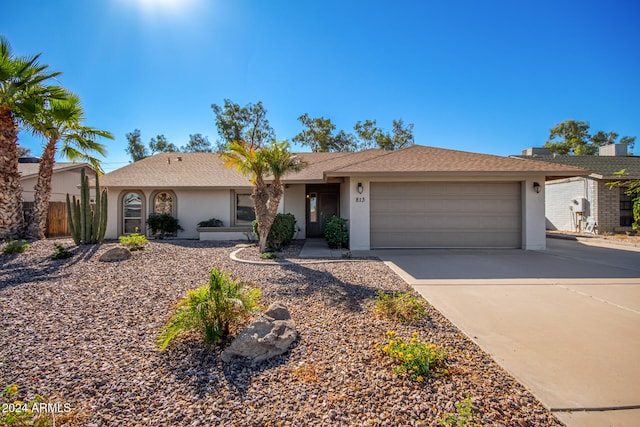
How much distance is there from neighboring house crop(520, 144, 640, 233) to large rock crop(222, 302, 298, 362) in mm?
→ 14862

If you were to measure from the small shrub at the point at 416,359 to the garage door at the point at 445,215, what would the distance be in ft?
24.3

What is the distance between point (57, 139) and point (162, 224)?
4851 mm

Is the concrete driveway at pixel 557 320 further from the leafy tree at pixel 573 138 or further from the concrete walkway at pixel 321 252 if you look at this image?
the leafy tree at pixel 573 138

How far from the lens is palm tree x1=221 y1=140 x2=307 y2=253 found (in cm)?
845

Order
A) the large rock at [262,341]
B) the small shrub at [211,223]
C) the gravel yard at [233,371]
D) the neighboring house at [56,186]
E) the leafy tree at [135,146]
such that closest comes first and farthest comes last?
the gravel yard at [233,371] → the large rock at [262,341] → the small shrub at [211,223] → the neighboring house at [56,186] → the leafy tree at [135,146]

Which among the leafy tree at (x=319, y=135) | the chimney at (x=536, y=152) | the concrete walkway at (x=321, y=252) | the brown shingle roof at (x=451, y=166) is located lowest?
the concrete walkway at (x=321, y=252)

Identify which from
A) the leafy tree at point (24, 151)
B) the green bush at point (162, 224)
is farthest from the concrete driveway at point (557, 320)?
the leafy tree at point (24, 151)

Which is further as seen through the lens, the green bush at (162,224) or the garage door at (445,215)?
the green bush at (162,224)

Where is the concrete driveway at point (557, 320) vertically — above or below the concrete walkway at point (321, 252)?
below

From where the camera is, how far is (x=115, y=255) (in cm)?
801

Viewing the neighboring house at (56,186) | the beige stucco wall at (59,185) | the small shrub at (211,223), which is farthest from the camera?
the beige stucco wall at (59,185)

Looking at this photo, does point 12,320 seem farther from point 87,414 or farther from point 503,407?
point 503,407

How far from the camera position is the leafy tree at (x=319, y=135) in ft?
94.8

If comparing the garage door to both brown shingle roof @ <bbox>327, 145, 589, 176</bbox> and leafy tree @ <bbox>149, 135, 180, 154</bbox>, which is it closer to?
brown shingle roof @ <bbox>327, 145, 589, 176</bbox>
